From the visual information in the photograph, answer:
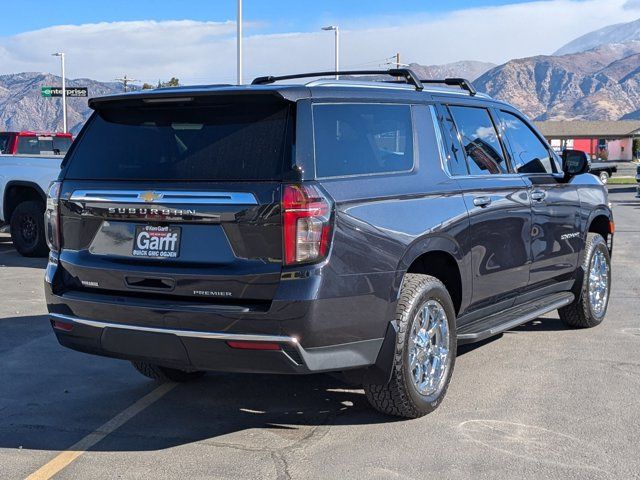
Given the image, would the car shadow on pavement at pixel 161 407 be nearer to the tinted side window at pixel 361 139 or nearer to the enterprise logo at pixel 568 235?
the tinted side window at pixel 361 139

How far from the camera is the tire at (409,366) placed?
15.1 feet

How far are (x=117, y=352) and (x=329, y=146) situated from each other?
159cm

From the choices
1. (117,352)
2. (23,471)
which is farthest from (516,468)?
(23,471)

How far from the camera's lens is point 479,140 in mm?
5836

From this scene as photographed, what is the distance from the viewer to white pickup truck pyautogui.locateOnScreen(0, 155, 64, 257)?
39.3ft

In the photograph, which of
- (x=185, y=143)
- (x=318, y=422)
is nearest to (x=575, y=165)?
(x=318, y=422)

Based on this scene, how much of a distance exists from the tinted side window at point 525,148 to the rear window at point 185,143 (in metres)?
2.63

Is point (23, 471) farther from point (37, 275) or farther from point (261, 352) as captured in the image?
point (37, 275)

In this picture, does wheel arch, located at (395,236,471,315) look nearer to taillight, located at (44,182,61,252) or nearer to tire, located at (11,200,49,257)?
taillight, located at (44,182,61,252)

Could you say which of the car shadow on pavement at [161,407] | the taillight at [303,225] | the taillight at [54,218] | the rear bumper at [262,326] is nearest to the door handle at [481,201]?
the rear bumper at [262,326]

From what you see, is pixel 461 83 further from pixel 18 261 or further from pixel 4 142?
pixel 4 142

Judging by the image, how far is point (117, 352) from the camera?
4.47 metres

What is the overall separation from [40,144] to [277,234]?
51.8 ft

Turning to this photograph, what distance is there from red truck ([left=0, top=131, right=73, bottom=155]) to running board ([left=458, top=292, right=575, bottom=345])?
13.9 meters
